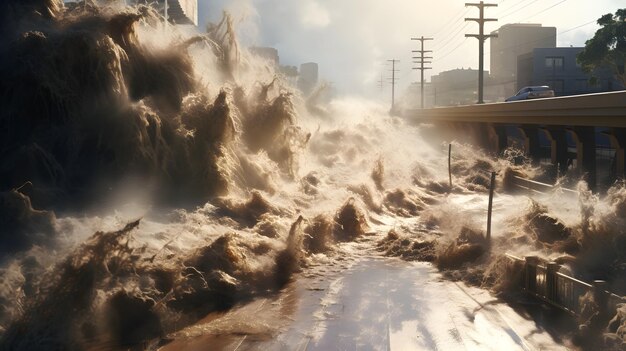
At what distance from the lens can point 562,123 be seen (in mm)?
26547

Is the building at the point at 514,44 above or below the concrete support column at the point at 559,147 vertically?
above

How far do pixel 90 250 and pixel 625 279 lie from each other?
8.27 metres

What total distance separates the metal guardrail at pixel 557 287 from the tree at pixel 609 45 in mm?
46481

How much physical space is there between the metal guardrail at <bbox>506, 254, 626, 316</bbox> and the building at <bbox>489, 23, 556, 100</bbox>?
128883 mm

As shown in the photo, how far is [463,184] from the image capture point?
34.5 metres

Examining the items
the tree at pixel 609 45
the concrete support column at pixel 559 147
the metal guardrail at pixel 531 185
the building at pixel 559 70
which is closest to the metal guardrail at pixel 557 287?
the metal guardrail at pixel 531 185

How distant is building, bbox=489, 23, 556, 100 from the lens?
452ft

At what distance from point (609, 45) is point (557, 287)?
48.7 metres

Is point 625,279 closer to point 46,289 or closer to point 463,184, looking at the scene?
point 46,289

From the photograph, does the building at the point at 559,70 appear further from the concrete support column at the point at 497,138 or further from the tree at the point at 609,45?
the concrete support column at the point at 497,138

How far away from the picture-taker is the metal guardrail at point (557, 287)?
955cm

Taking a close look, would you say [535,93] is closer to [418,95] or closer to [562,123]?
[562,123]

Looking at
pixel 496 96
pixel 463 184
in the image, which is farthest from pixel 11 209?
pixel 496 96

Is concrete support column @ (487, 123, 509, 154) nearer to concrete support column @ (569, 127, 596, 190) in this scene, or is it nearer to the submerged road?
concrete support column @ (569, 127, 596, 190)
